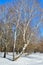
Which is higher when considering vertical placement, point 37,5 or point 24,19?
point 37,5

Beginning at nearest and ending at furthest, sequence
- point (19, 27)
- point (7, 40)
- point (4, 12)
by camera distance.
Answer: point (19, 27) < point (4, 12) < point (7, 40)

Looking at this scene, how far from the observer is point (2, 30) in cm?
3409

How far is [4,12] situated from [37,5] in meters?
6.81

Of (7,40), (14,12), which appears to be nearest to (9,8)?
(14,12)

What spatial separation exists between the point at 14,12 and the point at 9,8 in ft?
4.53

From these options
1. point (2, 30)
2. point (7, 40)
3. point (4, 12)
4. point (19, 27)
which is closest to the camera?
point (19, 27)

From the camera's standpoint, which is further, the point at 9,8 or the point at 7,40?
the point at 7,40

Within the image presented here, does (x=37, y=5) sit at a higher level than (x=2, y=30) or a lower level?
higher

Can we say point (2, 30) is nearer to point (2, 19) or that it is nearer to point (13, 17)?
point (2, 19)

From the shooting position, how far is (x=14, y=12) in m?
27.0

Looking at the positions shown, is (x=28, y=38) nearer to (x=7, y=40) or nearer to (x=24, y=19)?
(x=24, y=19)

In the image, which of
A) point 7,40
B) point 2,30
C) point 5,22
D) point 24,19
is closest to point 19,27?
point 24,19

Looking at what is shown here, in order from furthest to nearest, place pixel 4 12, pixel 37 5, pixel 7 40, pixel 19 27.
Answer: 1. pixel 7 40
2. pixel 4 12
3. pixel 19 27
4. pixel 37 5

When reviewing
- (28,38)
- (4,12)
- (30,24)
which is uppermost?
(4,12)
